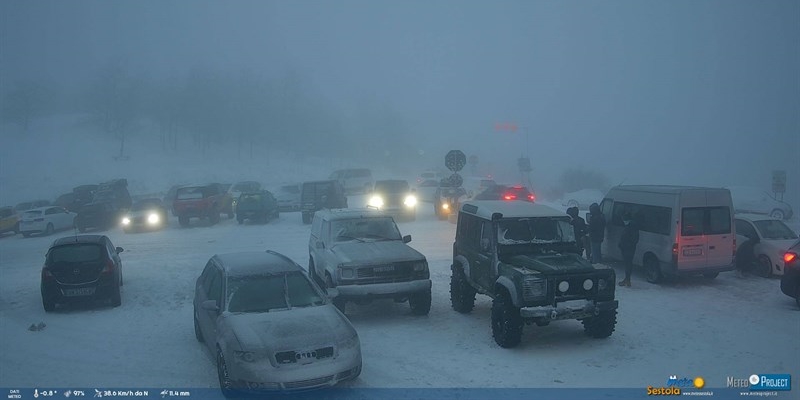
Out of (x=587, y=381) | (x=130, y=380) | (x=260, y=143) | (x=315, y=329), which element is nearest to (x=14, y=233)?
(x=130, y=380)

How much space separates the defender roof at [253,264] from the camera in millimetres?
8922

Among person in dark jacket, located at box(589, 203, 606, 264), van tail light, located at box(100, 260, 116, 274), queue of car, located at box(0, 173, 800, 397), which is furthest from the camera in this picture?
person in dark jacket, located at box(589, 203, 606, 264)

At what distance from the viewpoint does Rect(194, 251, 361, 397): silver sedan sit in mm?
7051

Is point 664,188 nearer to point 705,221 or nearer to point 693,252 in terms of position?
point 705,221

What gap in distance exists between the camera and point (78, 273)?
469 inches

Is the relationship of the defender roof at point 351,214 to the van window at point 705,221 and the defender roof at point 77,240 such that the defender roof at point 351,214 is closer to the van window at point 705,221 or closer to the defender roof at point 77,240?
the defender roof at point 77,240

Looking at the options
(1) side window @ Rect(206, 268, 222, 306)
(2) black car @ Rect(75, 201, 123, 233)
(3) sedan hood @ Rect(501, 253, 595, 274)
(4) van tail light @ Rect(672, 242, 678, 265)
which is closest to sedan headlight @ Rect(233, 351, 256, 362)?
(1) side window @ Rect(206, 268, 222, 306)

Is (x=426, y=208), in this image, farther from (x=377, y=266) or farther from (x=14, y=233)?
(x=377, y=266)

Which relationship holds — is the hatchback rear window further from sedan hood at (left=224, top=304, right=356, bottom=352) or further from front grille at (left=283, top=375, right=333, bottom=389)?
front grille at (left=283, top=375, right=333, bottom=389)

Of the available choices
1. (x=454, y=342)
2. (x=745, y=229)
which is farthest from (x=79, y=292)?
(x=745, y=229)

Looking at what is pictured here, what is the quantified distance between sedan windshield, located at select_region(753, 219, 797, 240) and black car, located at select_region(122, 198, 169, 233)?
24789mm

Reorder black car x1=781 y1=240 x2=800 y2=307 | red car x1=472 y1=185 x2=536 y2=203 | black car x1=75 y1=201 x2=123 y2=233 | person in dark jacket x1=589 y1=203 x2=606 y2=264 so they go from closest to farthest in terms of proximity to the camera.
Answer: black car x1=781 y1=240 x2=800 y2=307 → person in dark jacket x1=589 y1=203 x2=606 y2=264 → black car x1=75 y1=201 x2=123 y2=233 → red car x1=472 y1=185 x2=536 y2=203

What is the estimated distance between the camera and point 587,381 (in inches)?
314

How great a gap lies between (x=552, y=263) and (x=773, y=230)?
30.4 feet
